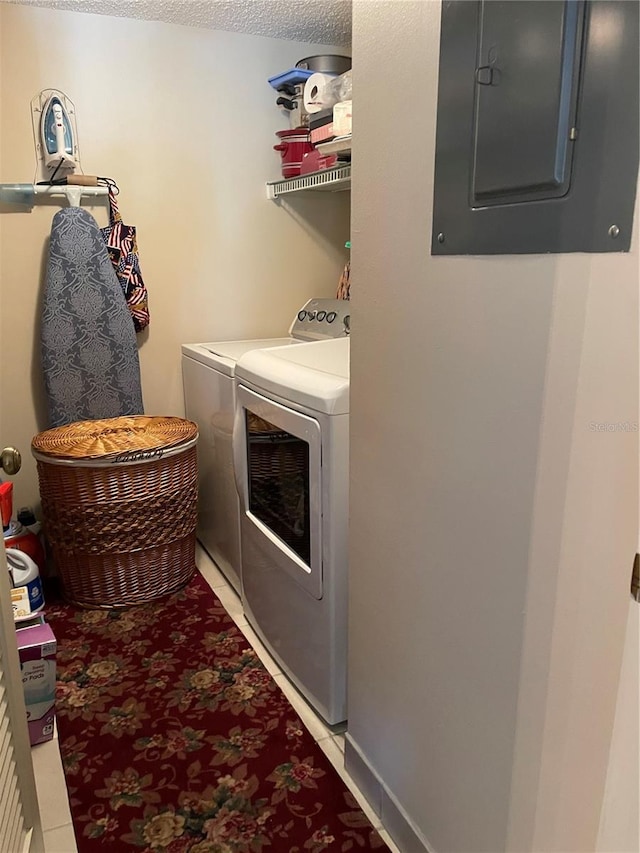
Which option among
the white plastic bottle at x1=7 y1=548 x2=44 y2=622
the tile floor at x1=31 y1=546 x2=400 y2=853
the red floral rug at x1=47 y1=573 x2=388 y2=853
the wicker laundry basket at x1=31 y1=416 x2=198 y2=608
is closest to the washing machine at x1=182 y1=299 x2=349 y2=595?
the wicker laundry basket at x1=31 y1=416 x2=198 y2=608

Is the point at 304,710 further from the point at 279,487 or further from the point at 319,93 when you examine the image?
the point at 319,93

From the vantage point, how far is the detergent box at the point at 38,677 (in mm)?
1565

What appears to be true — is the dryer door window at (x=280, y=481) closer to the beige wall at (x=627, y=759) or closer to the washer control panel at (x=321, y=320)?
the washer control panel at (x=321, y=320)

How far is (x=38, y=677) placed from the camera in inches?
62.2

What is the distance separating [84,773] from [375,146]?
5.12 ft

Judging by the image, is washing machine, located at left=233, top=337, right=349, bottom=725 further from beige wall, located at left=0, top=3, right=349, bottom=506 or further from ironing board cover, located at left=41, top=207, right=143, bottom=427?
beige wall, located at left=0, top=3, right=349, bottom=506

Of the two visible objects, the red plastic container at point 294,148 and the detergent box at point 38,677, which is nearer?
the detergent box at point 38,677

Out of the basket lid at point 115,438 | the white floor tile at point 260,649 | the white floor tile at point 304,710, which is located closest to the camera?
the white floor tile at point 304,710

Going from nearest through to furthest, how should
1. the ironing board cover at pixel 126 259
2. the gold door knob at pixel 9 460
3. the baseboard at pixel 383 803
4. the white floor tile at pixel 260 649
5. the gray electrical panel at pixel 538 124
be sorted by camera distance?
the gray electrical panel at pixel 538 124 < the gold door knob at pixel 9 460 < the baseboard at pixel 383 803 < the white floor tile at pixel 260 649 < the ironing board cover at pixel 126 259

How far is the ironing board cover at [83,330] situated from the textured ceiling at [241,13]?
27.7 inches

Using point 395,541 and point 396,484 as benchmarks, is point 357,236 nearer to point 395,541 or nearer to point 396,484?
point 396,484

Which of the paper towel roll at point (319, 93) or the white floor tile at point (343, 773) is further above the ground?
the paper towel roll at point (319, 93)

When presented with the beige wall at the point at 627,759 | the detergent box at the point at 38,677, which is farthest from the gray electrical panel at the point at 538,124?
the detergent box at the point at 38,677

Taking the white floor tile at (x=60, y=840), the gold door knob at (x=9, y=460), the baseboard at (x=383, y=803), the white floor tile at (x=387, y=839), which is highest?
the gold door knob at (x=9, y=460)
